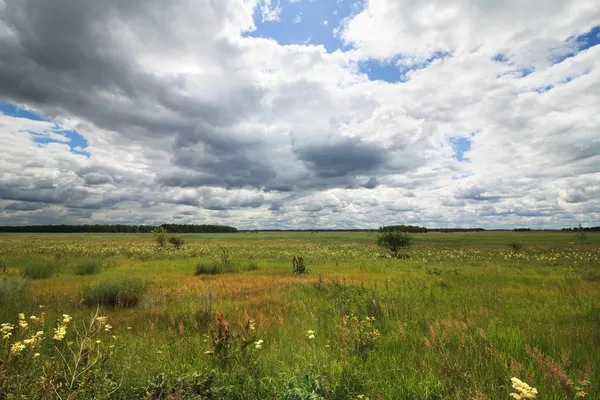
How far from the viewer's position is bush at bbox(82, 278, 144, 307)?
10453mm

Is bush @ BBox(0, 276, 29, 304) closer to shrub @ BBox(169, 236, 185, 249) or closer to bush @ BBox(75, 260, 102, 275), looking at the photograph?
bush @ BBox(75, 260, 102, 275)

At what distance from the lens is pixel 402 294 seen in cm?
1069

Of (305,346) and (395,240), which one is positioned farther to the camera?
(395,240)

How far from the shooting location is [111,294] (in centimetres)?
1064

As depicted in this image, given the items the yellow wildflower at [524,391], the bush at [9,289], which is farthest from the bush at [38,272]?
the yellow wildflower at [524,391]

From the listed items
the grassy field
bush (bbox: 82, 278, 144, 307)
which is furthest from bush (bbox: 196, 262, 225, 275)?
bush (bbox: 82, 278, 144, 307)

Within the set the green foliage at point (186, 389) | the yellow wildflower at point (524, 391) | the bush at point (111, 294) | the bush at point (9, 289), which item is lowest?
the bush at point (111, 294)

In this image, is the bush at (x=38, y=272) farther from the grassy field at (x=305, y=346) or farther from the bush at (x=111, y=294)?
the bush at (x=111, y=294)

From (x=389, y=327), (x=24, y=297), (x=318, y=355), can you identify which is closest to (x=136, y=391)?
(x=318, y=355)

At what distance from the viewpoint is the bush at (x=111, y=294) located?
34.3ft

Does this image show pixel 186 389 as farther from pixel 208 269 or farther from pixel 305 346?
pixel 208 269

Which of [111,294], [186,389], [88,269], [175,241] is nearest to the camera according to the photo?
[186,389]

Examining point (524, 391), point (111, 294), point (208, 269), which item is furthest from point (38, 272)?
point (524, 391)

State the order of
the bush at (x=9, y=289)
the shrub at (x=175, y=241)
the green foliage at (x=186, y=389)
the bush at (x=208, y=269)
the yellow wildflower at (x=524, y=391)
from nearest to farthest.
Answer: the yellow wildflower at (x=524, y=391)
the green foliage at (x=186, y=389)
the bush at (x=9, y=289)
the bush at (x=208, y=269)
the shrub at (x=175, y=241)
